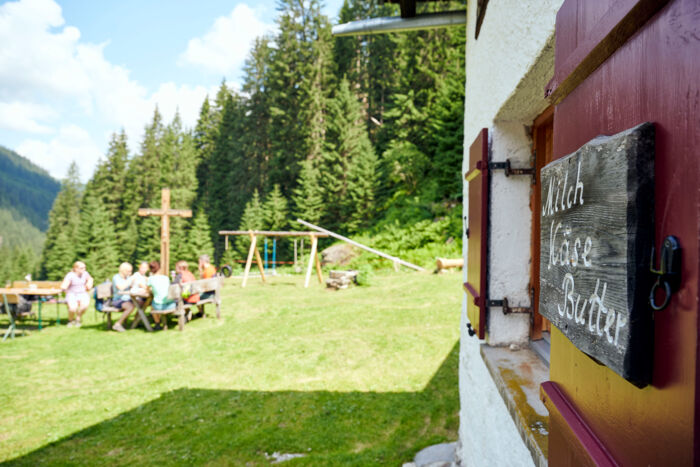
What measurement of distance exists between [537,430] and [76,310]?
9813 millimetres

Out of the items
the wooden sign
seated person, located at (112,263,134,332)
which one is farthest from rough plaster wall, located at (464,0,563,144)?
seated person, located at (112,263,134,332)

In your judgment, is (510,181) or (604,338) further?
(510,181)

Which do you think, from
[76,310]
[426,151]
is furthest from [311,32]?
[76,310]

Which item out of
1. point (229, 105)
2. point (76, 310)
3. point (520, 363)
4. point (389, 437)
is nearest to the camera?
point (520, 363)

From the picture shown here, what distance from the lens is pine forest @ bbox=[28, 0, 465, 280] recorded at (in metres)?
23.2

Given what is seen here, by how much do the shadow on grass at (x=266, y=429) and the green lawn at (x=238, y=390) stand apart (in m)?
0.02

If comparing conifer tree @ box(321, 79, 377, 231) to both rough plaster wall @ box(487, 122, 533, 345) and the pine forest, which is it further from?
rough plaster wall @ box(487, 122, 533, 345)

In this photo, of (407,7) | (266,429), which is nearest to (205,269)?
(266,429)

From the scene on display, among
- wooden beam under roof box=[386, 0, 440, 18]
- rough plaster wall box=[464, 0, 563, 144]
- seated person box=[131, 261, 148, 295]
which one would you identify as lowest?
seated person box=[131, 261, 148, 295]

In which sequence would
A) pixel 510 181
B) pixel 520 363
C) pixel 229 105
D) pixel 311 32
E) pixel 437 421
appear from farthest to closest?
1. pixel 229 105
2. pixel 311 32
3. pixel 437 421
4. pixel 510 181
5. pixel 520 363

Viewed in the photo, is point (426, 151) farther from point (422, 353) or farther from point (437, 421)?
point (437, 421)

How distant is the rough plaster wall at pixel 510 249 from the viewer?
266 centimetres

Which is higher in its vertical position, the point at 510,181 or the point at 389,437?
the point at 510,181

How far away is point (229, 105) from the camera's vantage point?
37812 millimetres
